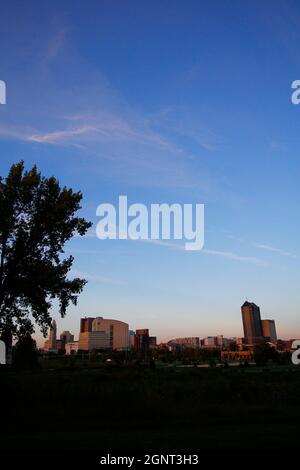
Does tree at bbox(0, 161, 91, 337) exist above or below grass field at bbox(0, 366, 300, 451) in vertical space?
above

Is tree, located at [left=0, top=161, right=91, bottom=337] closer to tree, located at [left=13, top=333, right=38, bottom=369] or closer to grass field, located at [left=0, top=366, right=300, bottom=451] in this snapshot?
grass field, located at [left=0, top=366, right=300, bottom=451]

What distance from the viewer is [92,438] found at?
10477 mm

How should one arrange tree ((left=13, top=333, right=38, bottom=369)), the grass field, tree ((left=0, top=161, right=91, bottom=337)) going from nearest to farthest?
the grass field < tree ((left=0, top=161, right=91, bottom=337)) < tree ((left=13, top=333, right=38, bottom=369))

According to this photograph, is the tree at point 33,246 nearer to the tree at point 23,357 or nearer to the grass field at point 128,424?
the grass field at point 128,424

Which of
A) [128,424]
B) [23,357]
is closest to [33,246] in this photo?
[128,424]

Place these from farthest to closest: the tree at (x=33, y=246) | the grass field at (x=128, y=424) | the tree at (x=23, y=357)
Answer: the tree at (x=23, y=357) < the tree at (x=33, y=246) < the grass field at (x=128, y=424)

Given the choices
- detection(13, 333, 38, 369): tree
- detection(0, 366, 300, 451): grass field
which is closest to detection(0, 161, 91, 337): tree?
detection(0, 366, 300, 451): grass field

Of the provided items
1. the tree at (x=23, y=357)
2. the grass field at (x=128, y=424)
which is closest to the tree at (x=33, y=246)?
the grass field at (x=128, y=424)

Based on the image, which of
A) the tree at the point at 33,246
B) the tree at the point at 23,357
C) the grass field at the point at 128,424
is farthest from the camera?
the tree at the point at 23,357

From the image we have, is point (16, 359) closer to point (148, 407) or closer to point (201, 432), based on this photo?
point (148, 407)

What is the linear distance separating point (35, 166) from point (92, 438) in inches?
642
